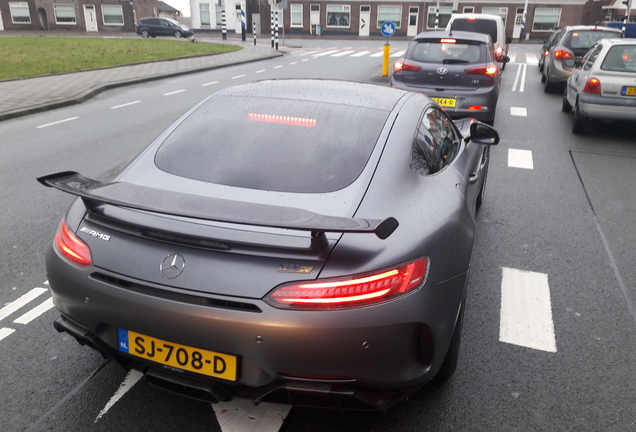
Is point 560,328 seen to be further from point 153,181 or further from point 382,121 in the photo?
point 153,181

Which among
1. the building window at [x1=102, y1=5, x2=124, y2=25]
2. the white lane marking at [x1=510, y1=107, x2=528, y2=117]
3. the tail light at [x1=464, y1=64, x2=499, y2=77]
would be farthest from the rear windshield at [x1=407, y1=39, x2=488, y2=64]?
the building window at [x1=102, y1=5, x2=124, y2=25]

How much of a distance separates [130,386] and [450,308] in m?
1.69

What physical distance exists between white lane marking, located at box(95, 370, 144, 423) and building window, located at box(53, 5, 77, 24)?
62351mm

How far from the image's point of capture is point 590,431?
9.04 feet

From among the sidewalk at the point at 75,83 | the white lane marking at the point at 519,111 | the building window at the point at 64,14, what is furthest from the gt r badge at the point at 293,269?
the building window at the point at 64,14

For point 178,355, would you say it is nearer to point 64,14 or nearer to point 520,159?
point 520,159

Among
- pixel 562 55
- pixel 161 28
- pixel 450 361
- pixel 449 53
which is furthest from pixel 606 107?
pixel 161 28

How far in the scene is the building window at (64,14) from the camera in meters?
56.8

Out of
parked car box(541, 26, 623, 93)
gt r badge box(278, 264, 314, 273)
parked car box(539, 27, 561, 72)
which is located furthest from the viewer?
parked car box(539, 27, 561, 72)

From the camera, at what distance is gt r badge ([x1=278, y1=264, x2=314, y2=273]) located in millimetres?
2252

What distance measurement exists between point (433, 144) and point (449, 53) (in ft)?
22.6

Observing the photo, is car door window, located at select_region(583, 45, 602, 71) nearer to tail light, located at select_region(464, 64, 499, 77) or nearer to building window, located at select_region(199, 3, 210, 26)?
tail light, located at select_region(464, 64, 499, 77)

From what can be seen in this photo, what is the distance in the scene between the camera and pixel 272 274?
2.26 m

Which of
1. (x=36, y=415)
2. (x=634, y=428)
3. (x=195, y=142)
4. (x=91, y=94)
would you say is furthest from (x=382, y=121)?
(x=91, y=94)
